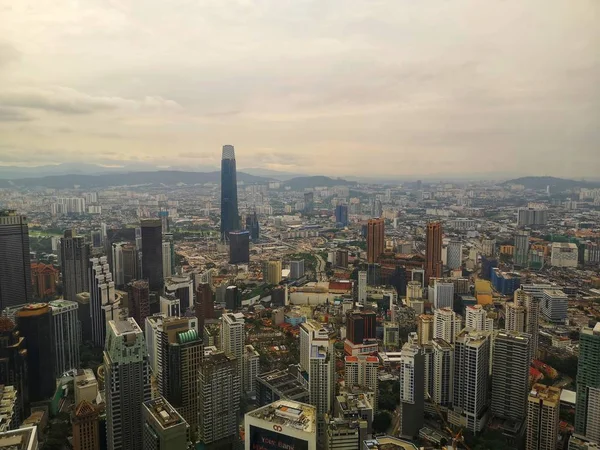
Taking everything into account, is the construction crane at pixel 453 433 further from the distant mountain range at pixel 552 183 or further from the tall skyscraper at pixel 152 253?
the tall skyscraper at pixel 152 253

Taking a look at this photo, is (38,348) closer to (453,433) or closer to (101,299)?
(101,299)

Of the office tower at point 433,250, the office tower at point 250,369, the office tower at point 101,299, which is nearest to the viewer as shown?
the office tower at point 250,369

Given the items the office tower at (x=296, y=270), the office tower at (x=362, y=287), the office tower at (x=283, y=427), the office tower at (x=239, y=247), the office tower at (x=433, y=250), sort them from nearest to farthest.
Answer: the office tower at (x=283, y=427) < the office tower at (x=362, y=287) < the office tower at (x=433, y=250) < the office tower at (x=296, y=270) < the office tower at (x=239, y=247)

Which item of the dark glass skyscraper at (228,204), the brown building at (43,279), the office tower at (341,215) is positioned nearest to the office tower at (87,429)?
the brown building at (43,279)

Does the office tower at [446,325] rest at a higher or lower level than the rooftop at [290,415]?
lower

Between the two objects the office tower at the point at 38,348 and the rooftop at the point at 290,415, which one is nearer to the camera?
the rooftop at the point at 290,415

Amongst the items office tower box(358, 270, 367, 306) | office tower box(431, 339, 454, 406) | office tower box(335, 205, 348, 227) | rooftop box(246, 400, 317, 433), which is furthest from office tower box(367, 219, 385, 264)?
rooftop box(246, 400, 317, 433)

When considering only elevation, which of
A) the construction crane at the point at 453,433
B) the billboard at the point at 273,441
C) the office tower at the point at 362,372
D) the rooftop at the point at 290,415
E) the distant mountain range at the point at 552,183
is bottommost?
the construction crane at the point at 453,433
